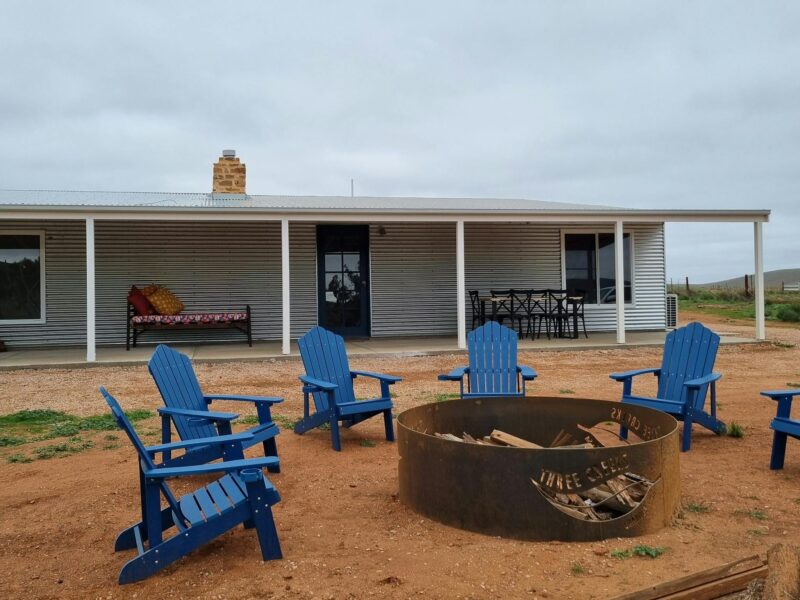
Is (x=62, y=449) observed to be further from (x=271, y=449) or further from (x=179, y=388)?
(x=271, y=449)

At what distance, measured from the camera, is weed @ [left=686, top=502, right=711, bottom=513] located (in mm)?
3167

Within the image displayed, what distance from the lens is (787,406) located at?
12.8 feet

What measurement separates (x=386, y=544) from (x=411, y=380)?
5.08 metres

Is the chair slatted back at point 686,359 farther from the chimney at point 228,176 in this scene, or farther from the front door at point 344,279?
the chimney at point 228,176

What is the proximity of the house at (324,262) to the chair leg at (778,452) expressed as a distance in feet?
21.3

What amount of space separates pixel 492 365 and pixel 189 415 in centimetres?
262

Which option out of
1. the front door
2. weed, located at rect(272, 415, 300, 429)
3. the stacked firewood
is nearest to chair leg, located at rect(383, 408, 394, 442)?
weed, located at rect(272, 415, 300, 429)

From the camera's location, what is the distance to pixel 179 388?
3.94 m

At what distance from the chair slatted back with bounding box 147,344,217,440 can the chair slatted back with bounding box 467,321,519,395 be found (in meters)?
2.20

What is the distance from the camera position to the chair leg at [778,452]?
3.84 m

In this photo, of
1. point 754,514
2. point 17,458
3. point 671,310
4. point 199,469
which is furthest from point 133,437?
point 671,310

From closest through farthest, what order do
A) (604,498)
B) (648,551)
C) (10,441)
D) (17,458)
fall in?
1. (648,551)
2. (604,498)
3. (17,458)
4. (10,441)

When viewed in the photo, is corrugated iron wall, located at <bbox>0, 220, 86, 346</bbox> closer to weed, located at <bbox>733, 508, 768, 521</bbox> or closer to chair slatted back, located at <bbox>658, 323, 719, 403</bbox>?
chair slatted back, located at <bbox>658, 323, 719, 403</bbox>

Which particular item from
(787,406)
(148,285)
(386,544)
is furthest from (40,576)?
(148,285)
